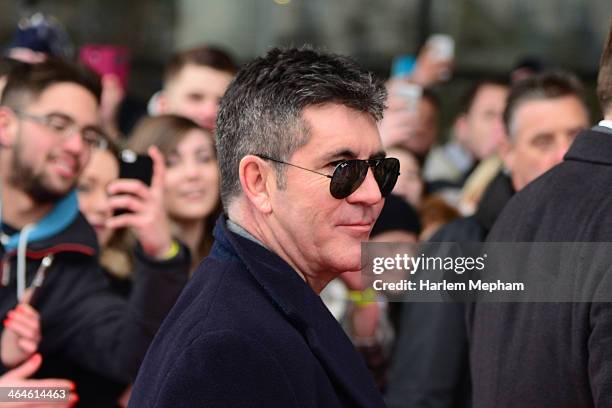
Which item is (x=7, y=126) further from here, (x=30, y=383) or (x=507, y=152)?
(x=507, y=152)

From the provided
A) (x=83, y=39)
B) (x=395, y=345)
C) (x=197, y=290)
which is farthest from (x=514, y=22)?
(x=197, y=290)

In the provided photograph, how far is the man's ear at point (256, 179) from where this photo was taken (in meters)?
2.40

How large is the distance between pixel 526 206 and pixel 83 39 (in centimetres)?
576

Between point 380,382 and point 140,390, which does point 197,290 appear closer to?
point 140,390

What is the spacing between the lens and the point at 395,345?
473 cm

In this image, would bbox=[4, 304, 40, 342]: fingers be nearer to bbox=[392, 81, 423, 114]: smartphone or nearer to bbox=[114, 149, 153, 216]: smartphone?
bbox=[114, 149, 153, 216]: smartphone

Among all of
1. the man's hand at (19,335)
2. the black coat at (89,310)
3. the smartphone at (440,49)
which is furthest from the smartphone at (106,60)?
the man's hand at (19,335)

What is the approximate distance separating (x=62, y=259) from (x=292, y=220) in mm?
1798

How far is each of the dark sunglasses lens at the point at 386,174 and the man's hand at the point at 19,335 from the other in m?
1.55

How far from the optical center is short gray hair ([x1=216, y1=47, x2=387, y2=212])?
2395 millimetres

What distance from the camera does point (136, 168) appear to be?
3961mm

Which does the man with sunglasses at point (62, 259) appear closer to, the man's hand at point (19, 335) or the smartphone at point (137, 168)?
the man's hand at point (19, 335)

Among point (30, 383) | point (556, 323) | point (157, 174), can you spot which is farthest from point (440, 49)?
point (556, 323)

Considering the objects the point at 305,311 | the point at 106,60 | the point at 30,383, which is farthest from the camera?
the point at 106,60
